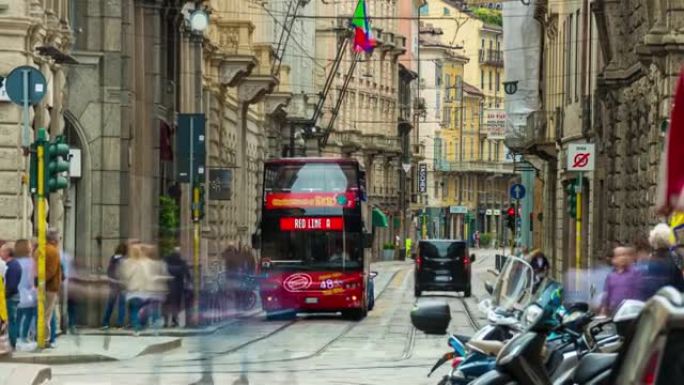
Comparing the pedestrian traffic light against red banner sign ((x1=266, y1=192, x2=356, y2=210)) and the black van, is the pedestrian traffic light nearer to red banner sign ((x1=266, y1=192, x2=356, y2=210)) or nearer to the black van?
red banner sign ((x1=266, y1=192, x2=356, y2=210))

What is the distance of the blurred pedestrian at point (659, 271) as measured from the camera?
19.8 metres

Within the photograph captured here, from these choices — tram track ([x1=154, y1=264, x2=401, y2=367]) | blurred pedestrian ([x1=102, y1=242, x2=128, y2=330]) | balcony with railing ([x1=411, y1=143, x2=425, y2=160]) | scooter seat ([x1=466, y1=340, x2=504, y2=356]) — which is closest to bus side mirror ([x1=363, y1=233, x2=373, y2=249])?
tram track ([x1=154, y1=264, x2=401, y2=367])

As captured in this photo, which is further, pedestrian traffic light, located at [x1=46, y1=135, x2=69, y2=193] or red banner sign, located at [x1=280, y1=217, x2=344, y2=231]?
red banner sign, located at [x1=280, y1=217, x2=344, y2=231]

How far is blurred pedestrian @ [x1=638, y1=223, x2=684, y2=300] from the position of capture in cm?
1981

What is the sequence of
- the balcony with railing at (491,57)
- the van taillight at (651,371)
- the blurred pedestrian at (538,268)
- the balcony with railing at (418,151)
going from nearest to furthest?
the van taillight at (651,371) → the blurred pedestrian at (538,268) → the balcony with railing at (418,151) → the balcony with railing at (491,57)

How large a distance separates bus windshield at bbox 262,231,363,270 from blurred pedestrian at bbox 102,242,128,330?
7517 millimetres

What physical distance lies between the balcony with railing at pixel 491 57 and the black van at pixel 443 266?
9801cm

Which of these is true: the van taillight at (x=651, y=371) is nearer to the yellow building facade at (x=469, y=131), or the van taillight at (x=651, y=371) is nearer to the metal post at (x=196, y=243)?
the metal post at (x=196, y=243)

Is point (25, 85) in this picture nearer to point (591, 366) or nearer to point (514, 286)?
point (514, 286)

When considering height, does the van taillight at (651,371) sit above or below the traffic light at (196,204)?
below

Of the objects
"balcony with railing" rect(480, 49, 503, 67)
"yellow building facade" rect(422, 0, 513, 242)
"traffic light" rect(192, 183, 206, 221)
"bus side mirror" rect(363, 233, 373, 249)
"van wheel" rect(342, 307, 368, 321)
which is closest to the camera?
"traffic light" rect(192, 183, 206, 221)

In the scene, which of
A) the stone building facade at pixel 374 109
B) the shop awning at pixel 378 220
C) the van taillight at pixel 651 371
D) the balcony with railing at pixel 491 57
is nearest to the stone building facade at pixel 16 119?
the van taillight at pixel 651 371

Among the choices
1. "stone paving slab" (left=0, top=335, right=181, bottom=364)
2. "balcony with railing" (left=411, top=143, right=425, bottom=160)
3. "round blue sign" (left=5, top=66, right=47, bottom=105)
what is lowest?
"stone paving slab" (left=0, top=335, right=181, bottom=364)

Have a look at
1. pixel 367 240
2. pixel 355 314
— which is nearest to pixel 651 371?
pixel 367 240
